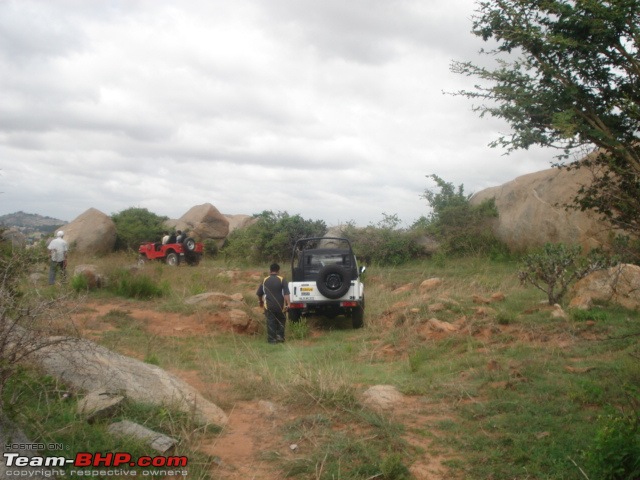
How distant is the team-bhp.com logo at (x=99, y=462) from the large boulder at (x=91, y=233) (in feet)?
77.4

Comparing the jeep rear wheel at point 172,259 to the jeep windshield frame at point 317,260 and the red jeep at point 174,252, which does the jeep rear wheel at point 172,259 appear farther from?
the jeep windshield frame at point 317,260

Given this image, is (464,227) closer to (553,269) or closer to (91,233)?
(553,269)

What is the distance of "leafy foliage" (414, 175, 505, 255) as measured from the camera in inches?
824

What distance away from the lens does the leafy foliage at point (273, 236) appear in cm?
2519

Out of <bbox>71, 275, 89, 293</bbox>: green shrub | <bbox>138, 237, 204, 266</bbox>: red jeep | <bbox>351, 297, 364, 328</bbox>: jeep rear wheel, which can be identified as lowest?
<bbox>351, 297, 364, 328</bbox>: jeep rear wheel

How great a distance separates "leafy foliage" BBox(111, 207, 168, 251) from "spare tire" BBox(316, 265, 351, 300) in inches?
695

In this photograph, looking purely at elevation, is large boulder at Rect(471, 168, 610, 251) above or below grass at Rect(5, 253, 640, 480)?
above

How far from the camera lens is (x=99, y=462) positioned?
4.59 metres

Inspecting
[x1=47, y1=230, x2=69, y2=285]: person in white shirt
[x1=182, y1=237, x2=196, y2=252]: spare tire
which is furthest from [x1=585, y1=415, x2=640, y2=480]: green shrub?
[x1=182, y1=237, x2=196, y2=252]: spare tire

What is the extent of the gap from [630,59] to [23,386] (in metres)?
6.09

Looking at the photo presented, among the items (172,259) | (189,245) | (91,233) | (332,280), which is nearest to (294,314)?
(332,280)

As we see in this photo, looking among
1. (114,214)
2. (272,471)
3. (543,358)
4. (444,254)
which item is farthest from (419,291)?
(114,214)

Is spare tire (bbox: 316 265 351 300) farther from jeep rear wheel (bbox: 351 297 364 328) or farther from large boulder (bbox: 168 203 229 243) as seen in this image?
large boulder (bbox: 168 203 229 243)

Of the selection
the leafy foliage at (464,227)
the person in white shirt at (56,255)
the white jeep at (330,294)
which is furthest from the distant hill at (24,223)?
the leafy foliage at (464,227)
